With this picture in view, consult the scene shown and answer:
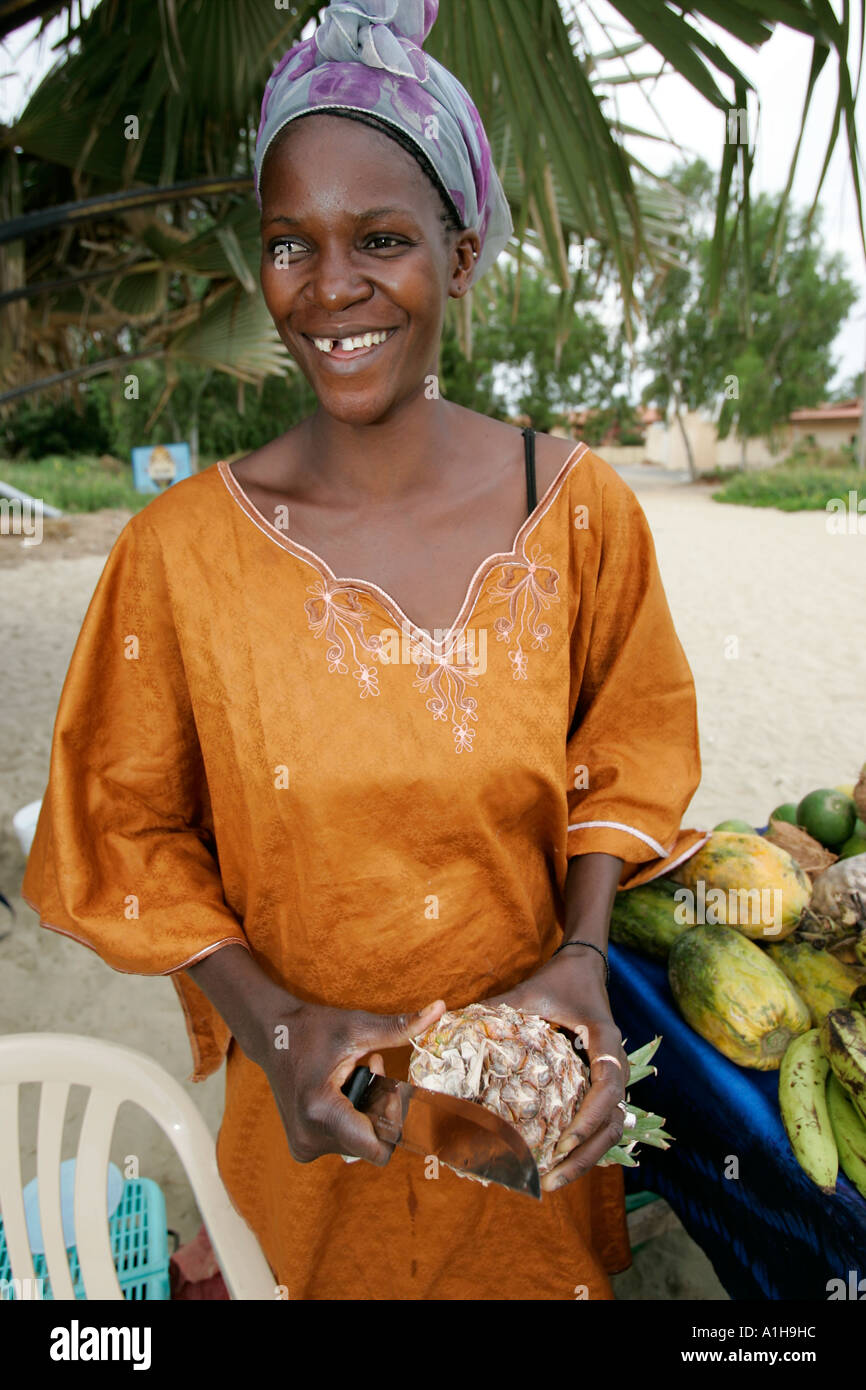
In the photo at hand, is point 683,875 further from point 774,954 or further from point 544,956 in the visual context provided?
point 544,956

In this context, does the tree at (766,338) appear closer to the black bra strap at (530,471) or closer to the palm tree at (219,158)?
the palm tree at (219,158)

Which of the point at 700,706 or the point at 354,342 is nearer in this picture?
the point at 354,342

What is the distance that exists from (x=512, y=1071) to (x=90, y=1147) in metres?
0.89

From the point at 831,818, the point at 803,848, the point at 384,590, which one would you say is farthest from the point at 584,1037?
the point at 831,818

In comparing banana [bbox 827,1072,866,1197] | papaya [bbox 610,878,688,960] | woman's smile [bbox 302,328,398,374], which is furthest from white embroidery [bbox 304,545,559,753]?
banana [bbox 827,1072,866,1197]

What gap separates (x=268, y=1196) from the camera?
1508 mm

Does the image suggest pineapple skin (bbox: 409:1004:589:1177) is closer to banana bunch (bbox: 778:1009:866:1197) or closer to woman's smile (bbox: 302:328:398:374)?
banana bunch (bbox: 778:1009:866:1197)

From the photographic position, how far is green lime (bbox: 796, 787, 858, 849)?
203cm

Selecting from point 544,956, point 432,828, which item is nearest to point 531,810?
point 432,828

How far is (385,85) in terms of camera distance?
115 centimetres

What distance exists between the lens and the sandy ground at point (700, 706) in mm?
2965

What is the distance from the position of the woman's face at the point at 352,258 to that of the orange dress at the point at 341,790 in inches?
10.1

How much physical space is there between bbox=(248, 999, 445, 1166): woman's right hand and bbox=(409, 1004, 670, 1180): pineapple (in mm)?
70

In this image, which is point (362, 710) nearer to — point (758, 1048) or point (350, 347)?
point (350, 347)
